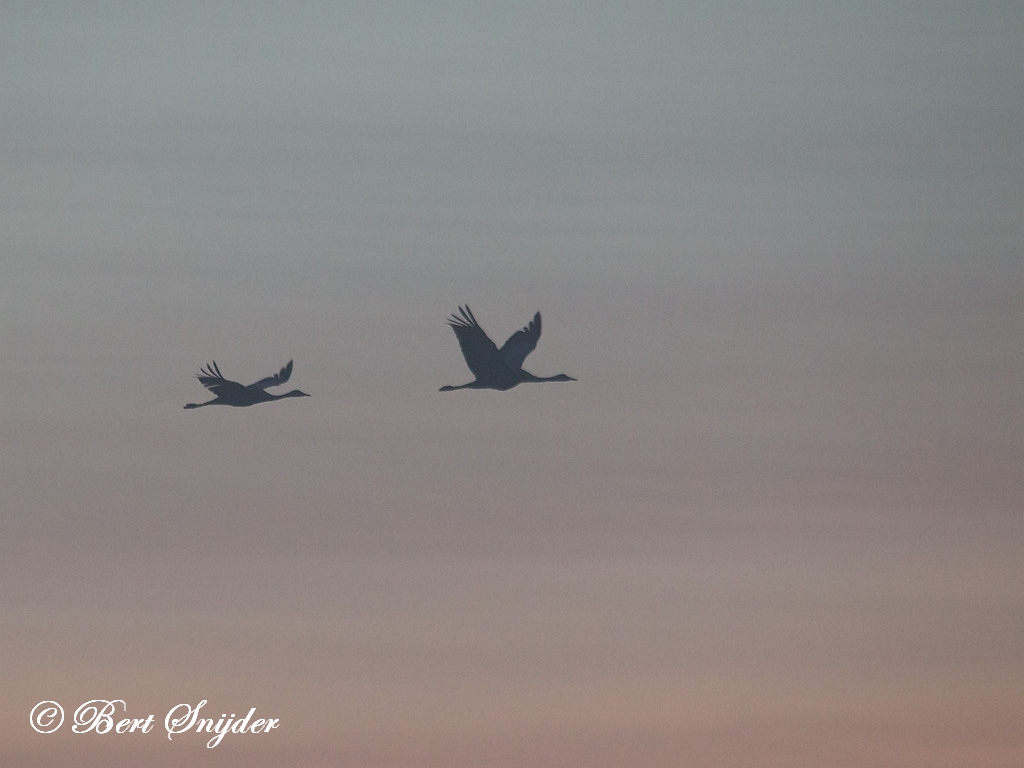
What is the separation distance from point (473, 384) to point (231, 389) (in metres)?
5.05

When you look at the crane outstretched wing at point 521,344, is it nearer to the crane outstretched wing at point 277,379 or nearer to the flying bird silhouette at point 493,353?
the flying bird silhouette at point 493,353

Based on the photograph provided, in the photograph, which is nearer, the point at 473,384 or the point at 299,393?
the point at 473,384

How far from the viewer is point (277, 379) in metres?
36.4

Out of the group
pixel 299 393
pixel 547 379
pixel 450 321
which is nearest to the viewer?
pixel 450 321

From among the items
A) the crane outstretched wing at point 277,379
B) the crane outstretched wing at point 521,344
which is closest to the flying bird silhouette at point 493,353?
the crane outstretched wing at point 521,344

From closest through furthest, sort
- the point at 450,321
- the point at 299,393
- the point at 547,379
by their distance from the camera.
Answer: the point at 450,321
the point at 547,379
the point at 299,393

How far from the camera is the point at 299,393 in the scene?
37.8 m

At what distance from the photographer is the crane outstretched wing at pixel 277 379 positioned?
1431 inches

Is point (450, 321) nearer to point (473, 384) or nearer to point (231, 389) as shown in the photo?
point (473, 384)

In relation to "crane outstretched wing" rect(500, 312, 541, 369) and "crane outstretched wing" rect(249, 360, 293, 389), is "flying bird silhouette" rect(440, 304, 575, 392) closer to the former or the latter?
"crane outstretched wing" rect(500, 312, 541, 369)

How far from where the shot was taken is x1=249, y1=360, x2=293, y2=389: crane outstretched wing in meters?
36.3

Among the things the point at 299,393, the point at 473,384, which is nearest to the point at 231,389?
the point at 299,393

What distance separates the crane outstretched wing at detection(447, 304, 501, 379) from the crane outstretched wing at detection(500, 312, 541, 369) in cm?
15

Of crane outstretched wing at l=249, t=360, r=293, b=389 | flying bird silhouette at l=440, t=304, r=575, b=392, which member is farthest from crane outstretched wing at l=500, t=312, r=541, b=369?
crane outstretched wing at l=249, t=360, r=293, b=389
